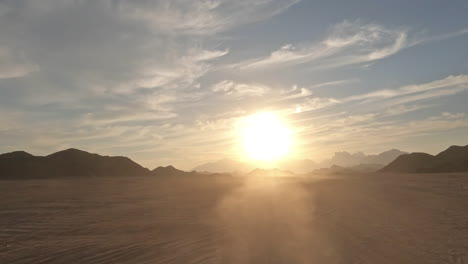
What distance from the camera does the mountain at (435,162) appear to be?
69438 mm

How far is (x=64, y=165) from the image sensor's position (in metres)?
65.2

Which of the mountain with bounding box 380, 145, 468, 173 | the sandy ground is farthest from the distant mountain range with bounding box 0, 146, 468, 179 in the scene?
the sandy ground

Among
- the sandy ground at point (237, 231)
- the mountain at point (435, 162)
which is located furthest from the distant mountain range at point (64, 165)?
the mountain at point (435, 162)

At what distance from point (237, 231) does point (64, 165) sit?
60116 mm

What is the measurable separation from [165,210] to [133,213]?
1.41 meters

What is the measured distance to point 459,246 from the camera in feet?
32.6

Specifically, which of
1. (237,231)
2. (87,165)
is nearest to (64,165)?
(87,165)

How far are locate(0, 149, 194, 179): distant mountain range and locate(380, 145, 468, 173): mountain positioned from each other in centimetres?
5163

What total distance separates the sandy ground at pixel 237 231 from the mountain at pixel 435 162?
56374 mm

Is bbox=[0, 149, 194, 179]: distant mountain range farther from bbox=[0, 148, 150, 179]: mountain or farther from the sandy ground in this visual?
the sandy ground

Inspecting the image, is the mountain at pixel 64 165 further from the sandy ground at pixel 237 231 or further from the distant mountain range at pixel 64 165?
the sandy ground at pixel 237 231

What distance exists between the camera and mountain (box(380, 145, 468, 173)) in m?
69.4

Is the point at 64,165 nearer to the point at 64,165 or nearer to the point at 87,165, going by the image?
the point at 64,165

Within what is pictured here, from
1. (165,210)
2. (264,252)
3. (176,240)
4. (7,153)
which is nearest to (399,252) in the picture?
(264,252)
